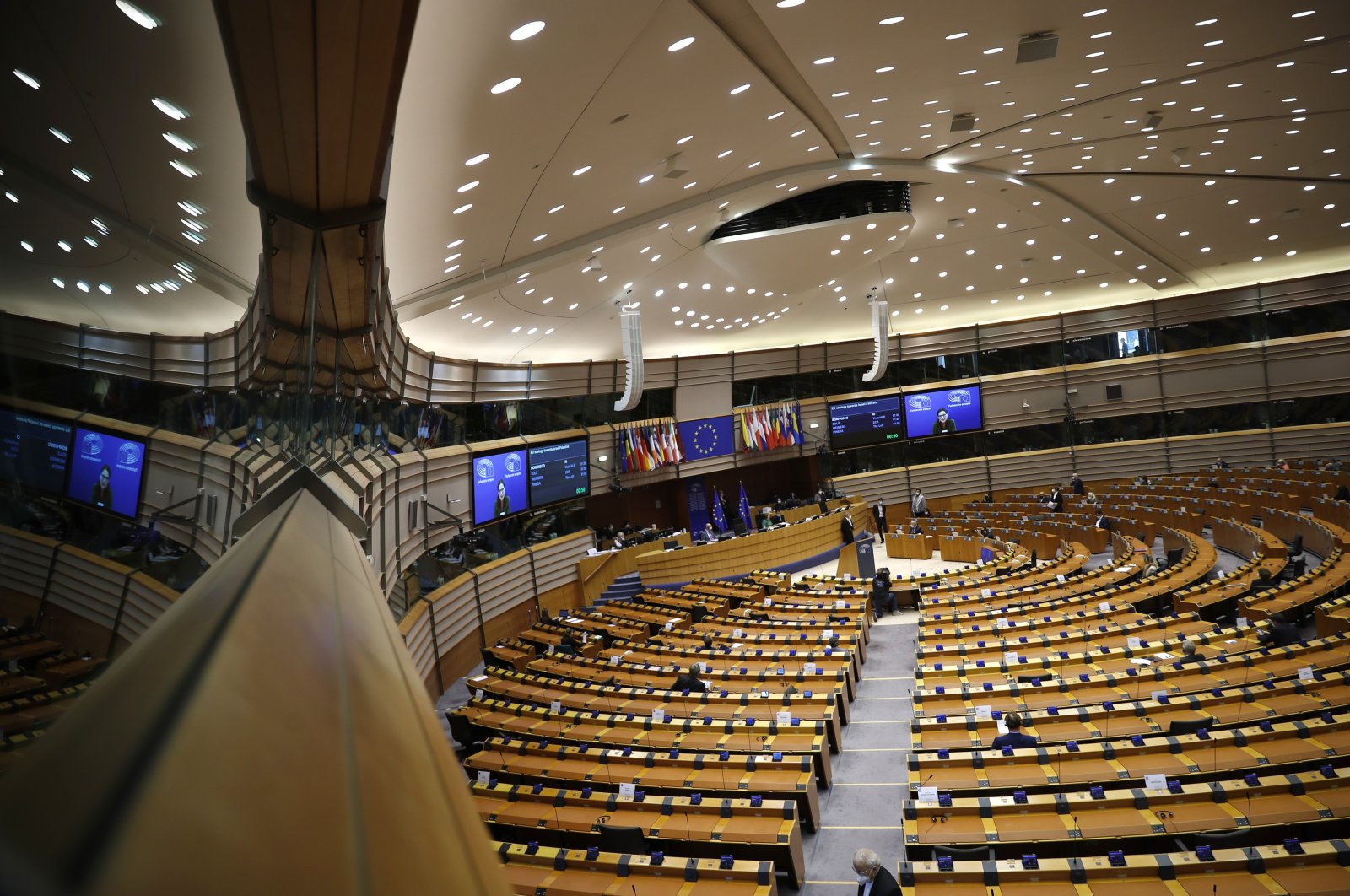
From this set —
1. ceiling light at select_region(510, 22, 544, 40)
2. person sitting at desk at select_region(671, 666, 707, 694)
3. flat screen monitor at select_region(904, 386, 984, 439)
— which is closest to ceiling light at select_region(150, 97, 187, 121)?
ceiling light at select_region(510, 22, 544, 40)

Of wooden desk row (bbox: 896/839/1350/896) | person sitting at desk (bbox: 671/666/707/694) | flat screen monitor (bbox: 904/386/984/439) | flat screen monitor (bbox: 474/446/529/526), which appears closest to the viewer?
wooden desk row (bbox: 896/839/1350/896)

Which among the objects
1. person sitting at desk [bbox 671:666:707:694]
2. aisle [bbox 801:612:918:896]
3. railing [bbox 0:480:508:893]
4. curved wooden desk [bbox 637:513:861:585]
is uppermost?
railing [bbox 0:480:508:893]

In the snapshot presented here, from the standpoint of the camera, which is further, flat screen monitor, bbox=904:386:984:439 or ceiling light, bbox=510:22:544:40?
flat screen monitor, bbox=904:386:984:439

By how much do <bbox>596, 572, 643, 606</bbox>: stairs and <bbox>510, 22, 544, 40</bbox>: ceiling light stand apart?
16930 mm

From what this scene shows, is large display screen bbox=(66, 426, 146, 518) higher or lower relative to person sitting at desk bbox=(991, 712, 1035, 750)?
higher

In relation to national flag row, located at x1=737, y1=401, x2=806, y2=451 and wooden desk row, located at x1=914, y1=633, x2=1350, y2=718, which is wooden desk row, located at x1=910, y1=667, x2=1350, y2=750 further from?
national flag row, located at x1=737, y1=401, x2=806, y2=451

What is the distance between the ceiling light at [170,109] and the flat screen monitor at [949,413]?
29116 millimetres

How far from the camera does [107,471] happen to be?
1008mm

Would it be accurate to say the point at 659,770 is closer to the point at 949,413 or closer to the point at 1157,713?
the point at 1157,713

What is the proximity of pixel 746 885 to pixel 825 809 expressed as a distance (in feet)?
8.51

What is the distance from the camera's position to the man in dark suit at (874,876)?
19.1 ft

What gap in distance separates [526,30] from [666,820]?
21.2 ft

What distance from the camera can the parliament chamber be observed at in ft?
2.11

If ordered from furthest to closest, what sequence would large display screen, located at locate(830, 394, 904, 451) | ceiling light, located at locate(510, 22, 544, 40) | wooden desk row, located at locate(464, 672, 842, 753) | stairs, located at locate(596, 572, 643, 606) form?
large display screen, located at locate(830, 394, 904, 451) < stairs, located at locate(596, 572, 643, 606) < wooden desk row, located at locate(464, 672, 842, 753) < ceiling light, located at locate(510, 22, 544, 40)
